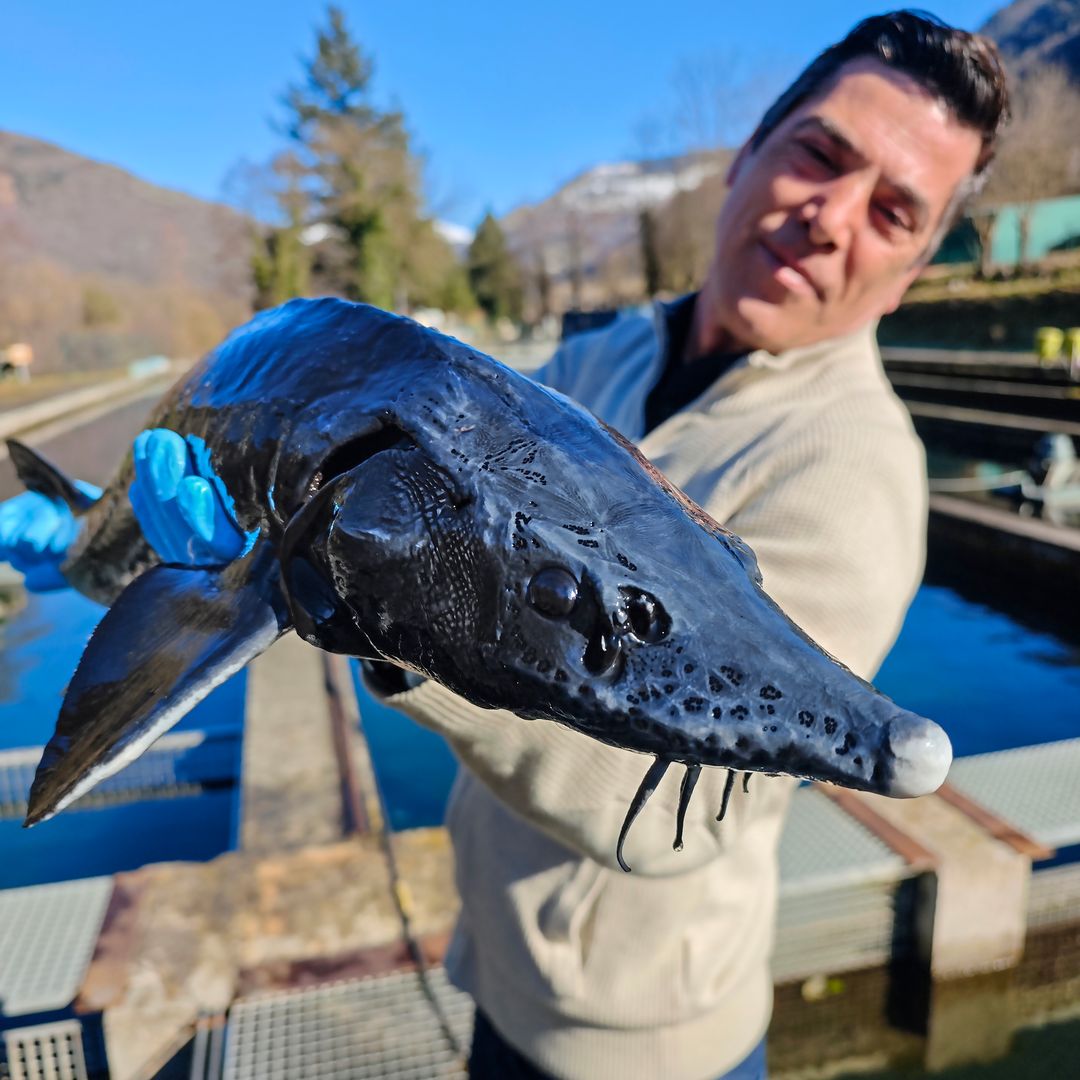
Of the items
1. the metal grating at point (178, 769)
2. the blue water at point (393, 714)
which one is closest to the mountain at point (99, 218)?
the blue water at point (393, 714)

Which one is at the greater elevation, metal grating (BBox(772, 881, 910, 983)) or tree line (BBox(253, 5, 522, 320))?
tree line (BBox(253, 5, 522, 320))

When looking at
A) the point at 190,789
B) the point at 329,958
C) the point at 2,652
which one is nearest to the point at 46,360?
the point at 2,652

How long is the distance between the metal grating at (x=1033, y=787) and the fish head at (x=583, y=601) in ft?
9.65

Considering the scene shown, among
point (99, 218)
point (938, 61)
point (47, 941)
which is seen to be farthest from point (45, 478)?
point (99, 218)

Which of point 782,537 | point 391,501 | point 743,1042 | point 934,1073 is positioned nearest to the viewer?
point 391,501

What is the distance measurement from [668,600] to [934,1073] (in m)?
3.36

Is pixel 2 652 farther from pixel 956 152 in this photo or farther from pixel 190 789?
pixel 956 152

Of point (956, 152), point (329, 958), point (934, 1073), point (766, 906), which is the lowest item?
point (934, 1073)

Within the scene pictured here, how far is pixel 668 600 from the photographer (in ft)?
2.40

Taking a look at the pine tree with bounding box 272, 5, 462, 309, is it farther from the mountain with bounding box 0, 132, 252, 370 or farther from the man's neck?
the man's neck

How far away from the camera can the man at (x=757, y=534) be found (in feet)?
3.92

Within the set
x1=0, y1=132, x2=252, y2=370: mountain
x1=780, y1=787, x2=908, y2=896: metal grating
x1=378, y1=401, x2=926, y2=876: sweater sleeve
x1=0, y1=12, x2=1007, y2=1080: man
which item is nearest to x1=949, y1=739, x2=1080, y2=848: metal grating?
x1=780, y1=787, x2=908, y2=896: metal grating

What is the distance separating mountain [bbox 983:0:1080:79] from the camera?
6400 cm

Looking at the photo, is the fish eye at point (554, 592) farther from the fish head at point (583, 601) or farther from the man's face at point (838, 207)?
the man's face at point (838, 207)
